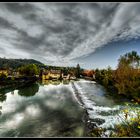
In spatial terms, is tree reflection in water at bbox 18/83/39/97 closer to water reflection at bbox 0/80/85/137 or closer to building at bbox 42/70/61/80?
building at bbox 42/70/61/80

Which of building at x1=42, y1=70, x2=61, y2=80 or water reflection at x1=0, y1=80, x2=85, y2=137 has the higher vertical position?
building at x1=42, y1=70, x2=61, y2=80

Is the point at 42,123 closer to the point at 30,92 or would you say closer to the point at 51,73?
the point at 51,73

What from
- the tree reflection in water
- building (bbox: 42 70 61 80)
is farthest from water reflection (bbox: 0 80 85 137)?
the tree reflection in water

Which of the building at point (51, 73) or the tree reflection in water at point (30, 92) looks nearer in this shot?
the building at point (51, 73)

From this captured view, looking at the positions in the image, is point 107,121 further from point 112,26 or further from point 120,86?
point 120,86

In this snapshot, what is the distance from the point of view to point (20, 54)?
2.97m

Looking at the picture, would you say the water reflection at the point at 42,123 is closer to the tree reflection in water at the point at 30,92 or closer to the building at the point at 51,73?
the building at the point at 51,73

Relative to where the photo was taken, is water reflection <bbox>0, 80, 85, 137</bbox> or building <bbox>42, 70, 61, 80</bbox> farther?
building <bbox>42, 70, 61, 80</bbox>

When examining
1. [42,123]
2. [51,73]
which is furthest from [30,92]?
[42,123]

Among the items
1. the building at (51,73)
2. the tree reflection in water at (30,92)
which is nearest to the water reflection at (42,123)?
the building at (51,73)

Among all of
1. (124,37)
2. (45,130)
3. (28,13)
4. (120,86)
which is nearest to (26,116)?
(45,130)

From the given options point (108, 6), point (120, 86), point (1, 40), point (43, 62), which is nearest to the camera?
point (108, 6)

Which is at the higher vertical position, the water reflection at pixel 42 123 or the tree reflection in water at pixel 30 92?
the tree reflection in water at pixel 30 92

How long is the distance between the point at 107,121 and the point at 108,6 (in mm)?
2047
